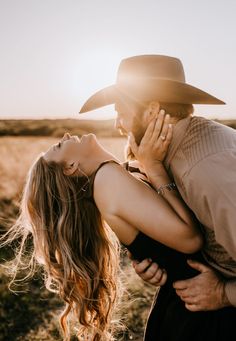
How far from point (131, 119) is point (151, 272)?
0.86m

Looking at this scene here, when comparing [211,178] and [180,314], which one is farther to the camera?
[180,314]

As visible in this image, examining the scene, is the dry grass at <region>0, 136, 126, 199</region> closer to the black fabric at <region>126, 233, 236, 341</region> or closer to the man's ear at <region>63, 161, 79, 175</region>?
A: the man's ear at <region>63, 161, 79, 175</region>

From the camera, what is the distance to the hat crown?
2706 millimetres

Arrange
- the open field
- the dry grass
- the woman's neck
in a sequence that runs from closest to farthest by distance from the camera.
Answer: the woman's neck → the open field → the dry grass

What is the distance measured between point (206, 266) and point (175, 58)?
4.00ft

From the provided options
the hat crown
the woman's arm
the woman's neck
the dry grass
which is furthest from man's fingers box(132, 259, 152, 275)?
the dry grass

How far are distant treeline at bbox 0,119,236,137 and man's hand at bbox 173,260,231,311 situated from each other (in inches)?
373

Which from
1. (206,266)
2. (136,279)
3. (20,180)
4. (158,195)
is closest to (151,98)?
(158,195)

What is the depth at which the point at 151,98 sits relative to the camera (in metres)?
2.59

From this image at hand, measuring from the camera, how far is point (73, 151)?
3.00 meters

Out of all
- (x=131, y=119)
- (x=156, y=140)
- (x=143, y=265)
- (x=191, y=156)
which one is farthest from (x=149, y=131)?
(x=143, y=265)

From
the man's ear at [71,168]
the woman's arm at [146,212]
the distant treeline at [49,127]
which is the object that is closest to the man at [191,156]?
the woman's arm at [146,212]

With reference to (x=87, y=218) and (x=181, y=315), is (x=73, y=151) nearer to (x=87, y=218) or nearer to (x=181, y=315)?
(x=87, y=218)

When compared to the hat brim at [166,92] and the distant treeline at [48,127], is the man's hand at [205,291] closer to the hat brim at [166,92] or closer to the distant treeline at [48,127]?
the hat brim at [166,92]
